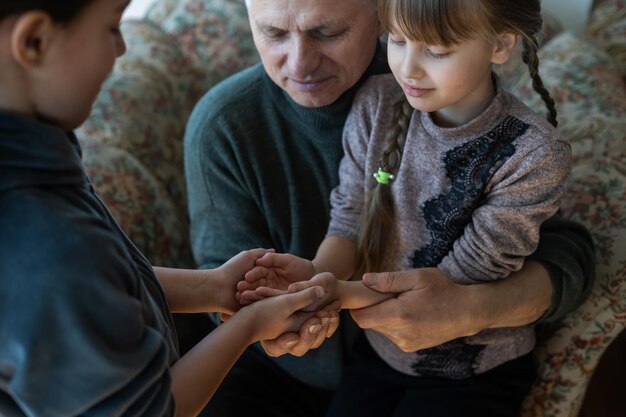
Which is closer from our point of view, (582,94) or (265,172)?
(265,172)

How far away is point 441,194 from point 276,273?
1.10ft

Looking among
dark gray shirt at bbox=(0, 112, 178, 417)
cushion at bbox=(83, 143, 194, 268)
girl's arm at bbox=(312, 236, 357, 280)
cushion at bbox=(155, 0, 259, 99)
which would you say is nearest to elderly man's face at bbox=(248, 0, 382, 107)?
girl's arm at bbox=(312, 236, 357, 280)

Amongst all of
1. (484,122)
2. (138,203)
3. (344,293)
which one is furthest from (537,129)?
(138,203)

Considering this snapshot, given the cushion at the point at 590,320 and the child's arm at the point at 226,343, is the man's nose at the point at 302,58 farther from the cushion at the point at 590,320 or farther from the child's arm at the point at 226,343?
the cushion at the point at 590,320

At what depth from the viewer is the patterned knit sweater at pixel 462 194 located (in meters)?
1.19

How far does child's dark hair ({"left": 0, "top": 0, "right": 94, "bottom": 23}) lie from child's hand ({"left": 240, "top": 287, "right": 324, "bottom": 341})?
21.4 inches

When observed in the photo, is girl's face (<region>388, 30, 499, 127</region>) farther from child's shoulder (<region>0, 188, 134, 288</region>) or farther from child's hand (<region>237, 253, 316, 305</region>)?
child's shoulder (<region>0, 188, 134, 288</region>)

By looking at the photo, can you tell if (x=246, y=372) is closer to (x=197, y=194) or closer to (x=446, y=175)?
(x=197, y=194)

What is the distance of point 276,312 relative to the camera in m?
1.15

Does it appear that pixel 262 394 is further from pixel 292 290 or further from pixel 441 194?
pixel 441 194

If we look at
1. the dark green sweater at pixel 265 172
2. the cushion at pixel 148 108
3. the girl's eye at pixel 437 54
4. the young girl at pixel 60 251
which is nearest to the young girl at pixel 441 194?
the girl's eye at pixel 437 54

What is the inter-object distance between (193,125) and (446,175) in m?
0.63

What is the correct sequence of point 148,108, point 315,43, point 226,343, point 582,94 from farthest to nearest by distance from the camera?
point 148,108 < point 582,94 < point 315,43 < point 226,343

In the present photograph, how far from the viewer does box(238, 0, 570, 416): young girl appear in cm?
116
